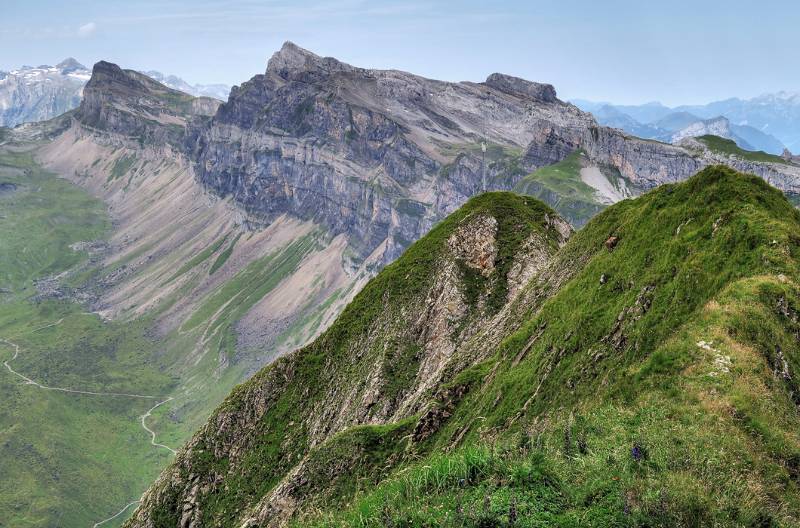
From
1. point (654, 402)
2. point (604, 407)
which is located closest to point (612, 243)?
point (604, 407)

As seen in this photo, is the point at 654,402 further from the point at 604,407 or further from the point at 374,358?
Result: the point at 374,358

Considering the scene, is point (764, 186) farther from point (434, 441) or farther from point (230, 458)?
point (230, 458)

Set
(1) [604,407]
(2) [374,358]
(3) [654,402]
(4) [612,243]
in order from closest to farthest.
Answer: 1. (3) [654,402]
2. (1) [604,407]
3. (4) [612,243]
4. (2) [374,358]

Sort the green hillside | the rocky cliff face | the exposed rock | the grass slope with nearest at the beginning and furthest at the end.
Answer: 1. the grass slope
2. the green hillside
3. the exposed rock
4. the rocky cliff face

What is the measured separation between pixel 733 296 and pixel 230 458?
6624 centimetres

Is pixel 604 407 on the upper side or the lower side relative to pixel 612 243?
lower

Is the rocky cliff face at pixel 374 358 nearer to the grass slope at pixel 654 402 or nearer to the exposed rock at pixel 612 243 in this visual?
the exposed rock at pixel 612 243

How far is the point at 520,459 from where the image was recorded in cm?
2728

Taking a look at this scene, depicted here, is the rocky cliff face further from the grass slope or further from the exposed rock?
the grass slope

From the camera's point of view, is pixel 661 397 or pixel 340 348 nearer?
pixel 661 397

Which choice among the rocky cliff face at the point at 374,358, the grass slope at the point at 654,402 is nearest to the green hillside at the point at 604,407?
the grass slope at the point at 654,402

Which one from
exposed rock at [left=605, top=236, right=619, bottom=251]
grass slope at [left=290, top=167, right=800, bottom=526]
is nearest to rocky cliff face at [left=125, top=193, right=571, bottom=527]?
exposed rock at [left=605, top=236, right=619, bottom=251]

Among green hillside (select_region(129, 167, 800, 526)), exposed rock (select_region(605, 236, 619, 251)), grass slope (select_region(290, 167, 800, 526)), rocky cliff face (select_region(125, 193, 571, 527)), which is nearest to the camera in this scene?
grass slope (select_region(290, 167, 800, 526))

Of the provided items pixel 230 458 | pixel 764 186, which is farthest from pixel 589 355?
pixel 230 458
